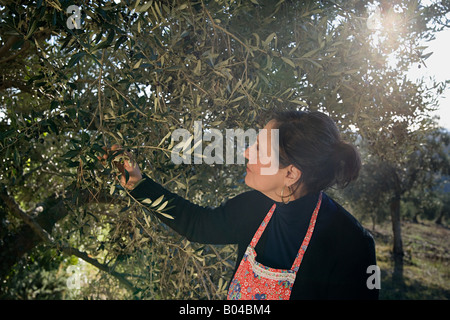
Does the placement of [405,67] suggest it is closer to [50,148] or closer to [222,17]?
[222,17]

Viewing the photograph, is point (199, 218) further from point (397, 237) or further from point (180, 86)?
point (397, 237)

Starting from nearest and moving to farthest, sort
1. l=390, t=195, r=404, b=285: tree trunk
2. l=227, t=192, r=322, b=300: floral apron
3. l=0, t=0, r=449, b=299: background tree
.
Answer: l=0, t=0, r=449, b=299: background tree, l=227, t=192, r=322, b=300: floral apron, l=390, t=195, r=404, b=285: tree trunk

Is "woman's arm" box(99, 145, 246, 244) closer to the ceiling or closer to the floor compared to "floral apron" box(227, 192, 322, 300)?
closer to the ceiling

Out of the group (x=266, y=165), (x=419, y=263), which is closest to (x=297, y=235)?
(x=266, y=165)

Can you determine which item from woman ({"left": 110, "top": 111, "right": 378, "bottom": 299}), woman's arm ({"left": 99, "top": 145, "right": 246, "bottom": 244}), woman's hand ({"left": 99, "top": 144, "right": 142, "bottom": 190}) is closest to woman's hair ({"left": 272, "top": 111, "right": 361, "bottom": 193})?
woman ({"left": 110, "top": 111, "right": 378, "bottom": 299})

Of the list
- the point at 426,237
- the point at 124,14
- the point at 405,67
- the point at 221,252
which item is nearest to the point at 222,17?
the point at 124,14

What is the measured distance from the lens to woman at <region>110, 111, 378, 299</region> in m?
1.85

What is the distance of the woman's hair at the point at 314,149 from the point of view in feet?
6.62

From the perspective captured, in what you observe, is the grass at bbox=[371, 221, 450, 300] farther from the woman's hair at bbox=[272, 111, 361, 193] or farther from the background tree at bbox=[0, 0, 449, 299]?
the woman's hair at bbox=[272, 111, 361, 193]

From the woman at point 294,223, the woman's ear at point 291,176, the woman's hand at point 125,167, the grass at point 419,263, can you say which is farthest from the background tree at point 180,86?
the grass at point 419,263

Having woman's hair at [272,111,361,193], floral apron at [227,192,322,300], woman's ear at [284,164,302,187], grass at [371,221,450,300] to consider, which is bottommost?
grass at [371,221,450,300]

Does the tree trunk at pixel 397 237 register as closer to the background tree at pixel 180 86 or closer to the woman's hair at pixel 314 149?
the background tree at pixel 180 86

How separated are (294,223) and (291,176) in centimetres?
25

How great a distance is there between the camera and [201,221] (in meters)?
2.22
